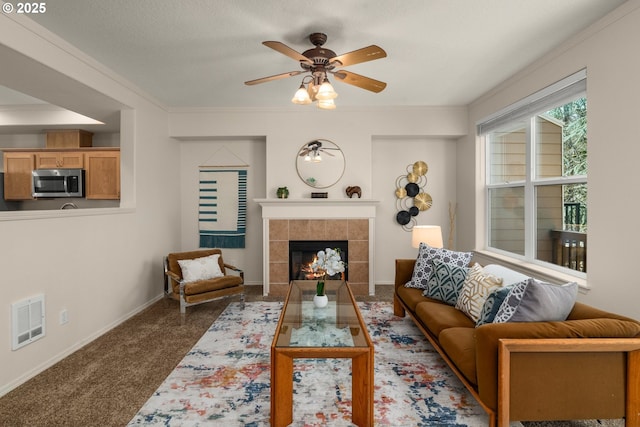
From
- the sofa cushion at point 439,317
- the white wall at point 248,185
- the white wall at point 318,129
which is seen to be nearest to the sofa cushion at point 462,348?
the sofa cushion at point 439,317

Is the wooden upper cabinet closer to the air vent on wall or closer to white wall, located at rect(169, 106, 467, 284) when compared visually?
white wall, located at rect(169, 106, 467, 284)

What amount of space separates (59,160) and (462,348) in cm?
534

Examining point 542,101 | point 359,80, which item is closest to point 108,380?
point 359,80

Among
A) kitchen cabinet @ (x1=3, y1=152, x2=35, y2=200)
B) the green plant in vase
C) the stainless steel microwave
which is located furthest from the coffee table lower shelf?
kitchen cabinet @ (x1=3, y1=152, x2=35, y2=200)

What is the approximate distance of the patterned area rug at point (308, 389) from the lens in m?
Answer: 1.95

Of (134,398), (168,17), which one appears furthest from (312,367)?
(168,17)

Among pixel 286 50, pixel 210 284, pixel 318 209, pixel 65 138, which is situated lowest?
pixel 210 284

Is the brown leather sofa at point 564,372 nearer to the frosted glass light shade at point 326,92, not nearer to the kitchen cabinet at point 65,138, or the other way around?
the frosted glass light shade at point 326,92

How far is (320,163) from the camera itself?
15.6ft

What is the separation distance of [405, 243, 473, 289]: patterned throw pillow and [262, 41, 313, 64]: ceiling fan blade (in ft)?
6.96

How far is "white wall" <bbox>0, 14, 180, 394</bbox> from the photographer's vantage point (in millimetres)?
2354

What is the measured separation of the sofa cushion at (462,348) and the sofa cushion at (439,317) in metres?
0.12

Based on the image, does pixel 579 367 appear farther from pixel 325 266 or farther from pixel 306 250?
pixel 306 250

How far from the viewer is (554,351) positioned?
1.63m
